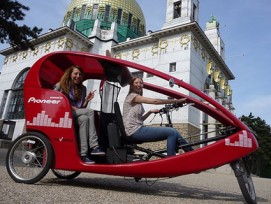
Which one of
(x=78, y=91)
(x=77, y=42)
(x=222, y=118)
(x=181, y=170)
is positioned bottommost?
(x=181, y=170)

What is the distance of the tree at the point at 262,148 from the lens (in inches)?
1451

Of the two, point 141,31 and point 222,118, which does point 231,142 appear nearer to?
point 222,118

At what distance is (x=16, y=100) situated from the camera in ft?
99.4

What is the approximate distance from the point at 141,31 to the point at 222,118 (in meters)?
34.5

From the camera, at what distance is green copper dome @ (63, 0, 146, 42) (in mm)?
33312

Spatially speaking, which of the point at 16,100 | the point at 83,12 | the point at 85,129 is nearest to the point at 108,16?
the point at 83,12

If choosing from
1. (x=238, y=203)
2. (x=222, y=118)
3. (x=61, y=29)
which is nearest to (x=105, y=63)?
(x=222, y=118)

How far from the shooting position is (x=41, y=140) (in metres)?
3.78

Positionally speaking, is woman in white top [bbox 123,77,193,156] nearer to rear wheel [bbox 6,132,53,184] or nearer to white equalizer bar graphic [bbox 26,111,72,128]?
white equalizer bar graphic [bbox 26,111,72,128]

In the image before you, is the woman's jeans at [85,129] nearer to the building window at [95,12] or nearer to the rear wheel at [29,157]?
the rear wheel at [29,157]

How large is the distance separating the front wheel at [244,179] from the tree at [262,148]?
34.0 m

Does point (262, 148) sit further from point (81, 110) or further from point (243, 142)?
point (81, 110)

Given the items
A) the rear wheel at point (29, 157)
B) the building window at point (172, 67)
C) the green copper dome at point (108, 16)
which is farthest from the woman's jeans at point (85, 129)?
the green copper dome at point (108, 16)

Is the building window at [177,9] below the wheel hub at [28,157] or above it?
above
